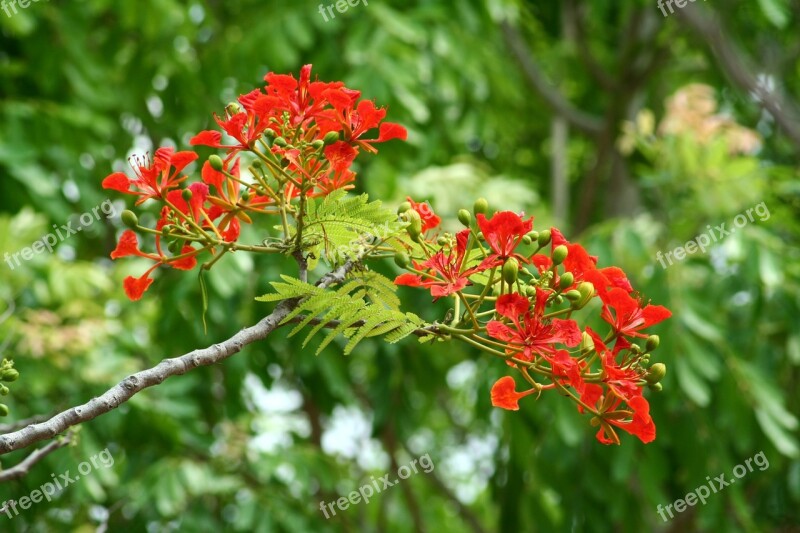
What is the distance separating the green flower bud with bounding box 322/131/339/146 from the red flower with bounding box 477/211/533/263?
0.94 feet

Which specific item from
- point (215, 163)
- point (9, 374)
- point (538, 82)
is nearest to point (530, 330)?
point (215, 163)

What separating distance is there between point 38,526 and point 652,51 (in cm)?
468

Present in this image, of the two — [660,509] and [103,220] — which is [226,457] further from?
[660,509]

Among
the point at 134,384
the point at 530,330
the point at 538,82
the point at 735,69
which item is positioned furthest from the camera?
the point at 538,82

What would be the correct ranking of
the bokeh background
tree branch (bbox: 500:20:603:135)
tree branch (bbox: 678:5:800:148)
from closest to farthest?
the bokeh background → tree branch (bbox: 678:5:800:148) → tree branch (bbox: 500:20:603:135)

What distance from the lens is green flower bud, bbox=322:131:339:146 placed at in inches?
71.6

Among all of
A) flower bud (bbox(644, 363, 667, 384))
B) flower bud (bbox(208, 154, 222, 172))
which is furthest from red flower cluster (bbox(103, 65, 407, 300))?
flower bud (bbox(644, 363, 667, 384))

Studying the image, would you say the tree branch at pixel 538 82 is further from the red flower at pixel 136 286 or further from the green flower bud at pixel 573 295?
the green flower bud at pixel 573 295

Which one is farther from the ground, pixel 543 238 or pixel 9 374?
pixel 9 374

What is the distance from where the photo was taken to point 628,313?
5.97 feet

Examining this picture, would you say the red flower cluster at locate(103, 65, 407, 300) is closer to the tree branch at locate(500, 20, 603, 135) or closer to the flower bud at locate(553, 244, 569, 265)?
the flower bud at locate(553, 244, 569, 265)

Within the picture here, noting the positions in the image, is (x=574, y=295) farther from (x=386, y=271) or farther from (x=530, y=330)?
(x=386, y=271)

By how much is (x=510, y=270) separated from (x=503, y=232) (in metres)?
0.08

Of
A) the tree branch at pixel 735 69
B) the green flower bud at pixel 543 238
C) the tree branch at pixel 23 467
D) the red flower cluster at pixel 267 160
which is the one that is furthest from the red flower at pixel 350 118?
the tree branch at pixel 735 69
